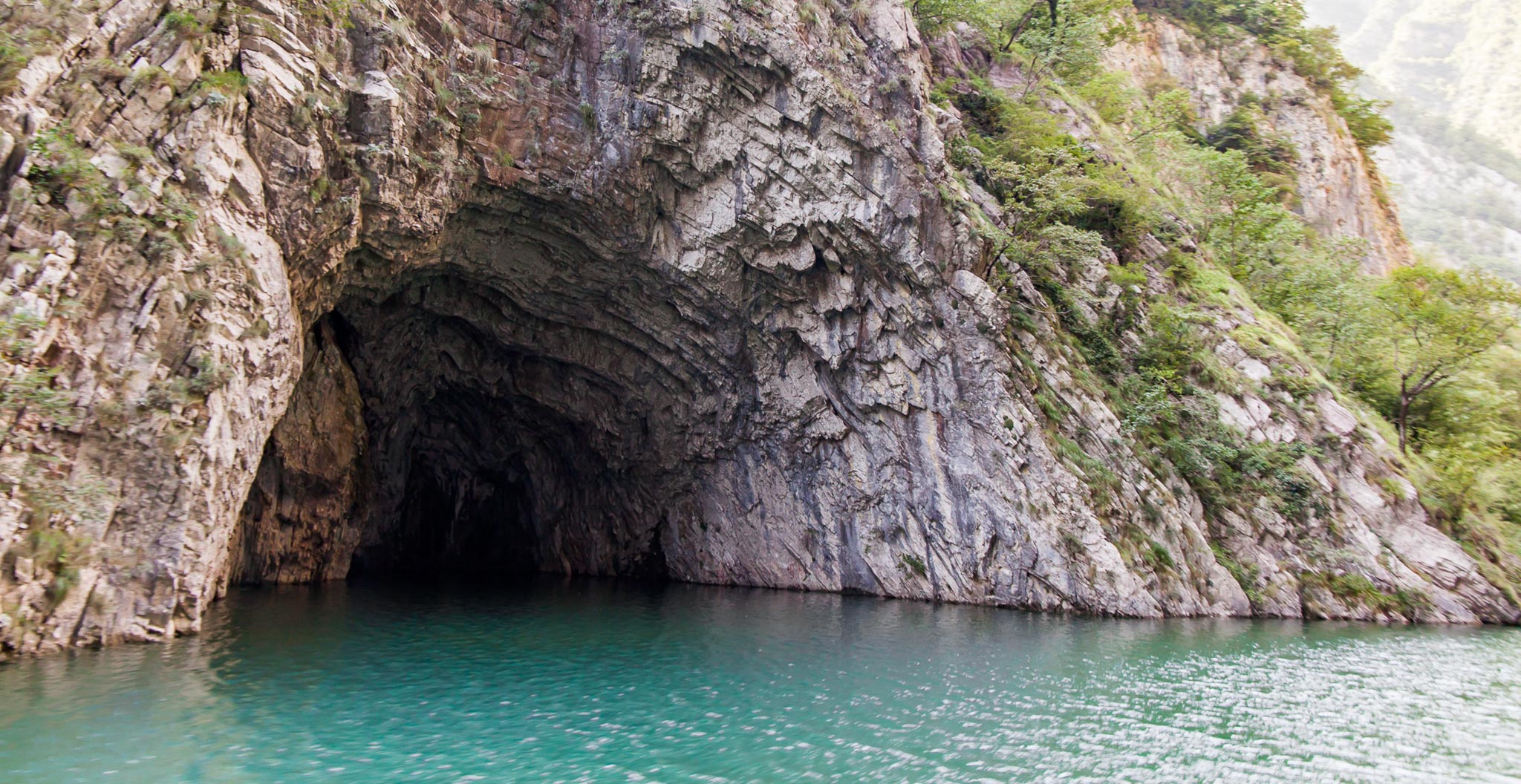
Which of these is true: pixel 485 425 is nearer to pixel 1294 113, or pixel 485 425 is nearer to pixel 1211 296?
pixel 1211 296

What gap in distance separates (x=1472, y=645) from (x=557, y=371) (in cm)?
2539

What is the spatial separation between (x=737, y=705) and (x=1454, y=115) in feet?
555

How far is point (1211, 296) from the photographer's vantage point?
93.3 ft

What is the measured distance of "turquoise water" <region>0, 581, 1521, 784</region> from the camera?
838 cm

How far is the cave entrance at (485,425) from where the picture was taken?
23.1 metres

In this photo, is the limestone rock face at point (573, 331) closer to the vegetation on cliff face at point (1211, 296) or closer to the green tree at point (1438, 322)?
the vegetation on cliff face at point (1211, 296)

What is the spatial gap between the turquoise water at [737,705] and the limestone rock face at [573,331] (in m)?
3.04

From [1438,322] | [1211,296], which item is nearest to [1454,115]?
[1438,322]

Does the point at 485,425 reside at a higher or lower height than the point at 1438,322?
lower

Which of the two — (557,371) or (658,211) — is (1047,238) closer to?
(658,211)

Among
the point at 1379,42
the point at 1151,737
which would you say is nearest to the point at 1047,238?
the point at 1151,737

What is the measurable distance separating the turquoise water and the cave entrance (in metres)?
6.62

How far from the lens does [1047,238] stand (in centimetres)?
2520

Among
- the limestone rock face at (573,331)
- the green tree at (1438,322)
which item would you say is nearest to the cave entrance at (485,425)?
the limestone rock face at (573,331)
